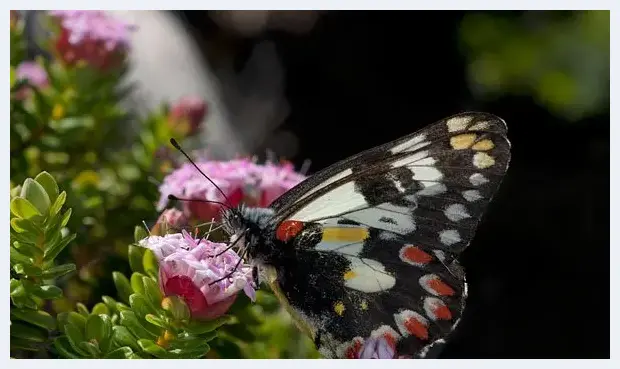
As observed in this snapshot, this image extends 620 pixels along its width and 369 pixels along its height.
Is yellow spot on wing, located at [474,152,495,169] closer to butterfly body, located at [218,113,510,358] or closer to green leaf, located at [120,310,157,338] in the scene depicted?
butterfly body, located at [218,113,510,358]

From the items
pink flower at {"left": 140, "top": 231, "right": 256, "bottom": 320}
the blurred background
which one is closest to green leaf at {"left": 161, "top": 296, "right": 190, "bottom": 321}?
pink flower at {"left": 140, "top": 231, "right": 256, "bottom": 320}

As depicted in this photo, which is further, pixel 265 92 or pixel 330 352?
pixel 265 92

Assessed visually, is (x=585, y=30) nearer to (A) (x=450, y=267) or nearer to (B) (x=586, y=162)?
(B) (x=586, y=162)

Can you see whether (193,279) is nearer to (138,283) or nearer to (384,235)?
(138,283)

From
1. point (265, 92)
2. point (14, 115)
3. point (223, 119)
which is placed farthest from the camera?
point (265, 92)

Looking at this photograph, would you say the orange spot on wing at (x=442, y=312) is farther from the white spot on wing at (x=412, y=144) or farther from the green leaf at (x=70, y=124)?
the green leaf at (x=70, y=124)

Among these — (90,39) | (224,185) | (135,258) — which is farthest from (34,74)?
(135,258)
